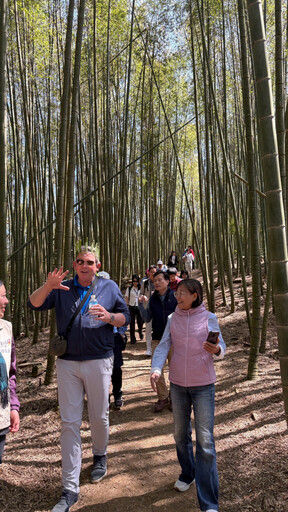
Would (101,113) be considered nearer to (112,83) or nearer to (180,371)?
(112,83)

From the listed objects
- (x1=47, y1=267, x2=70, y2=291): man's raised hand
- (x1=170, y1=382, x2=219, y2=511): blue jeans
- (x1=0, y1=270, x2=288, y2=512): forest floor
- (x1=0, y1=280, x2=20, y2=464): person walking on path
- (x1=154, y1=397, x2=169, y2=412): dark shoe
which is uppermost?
(x1=47, y1=267, x2=70, y2=291): man's raised hand

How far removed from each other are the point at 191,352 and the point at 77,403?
Answer: 0.68m

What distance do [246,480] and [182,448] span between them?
1.67 feet

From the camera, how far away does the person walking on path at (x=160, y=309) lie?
340cm

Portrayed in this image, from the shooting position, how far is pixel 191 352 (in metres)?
2.07

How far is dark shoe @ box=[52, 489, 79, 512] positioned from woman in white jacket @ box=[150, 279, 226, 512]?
58 cm

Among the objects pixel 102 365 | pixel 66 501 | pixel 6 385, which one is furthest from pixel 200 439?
pixel 6 385

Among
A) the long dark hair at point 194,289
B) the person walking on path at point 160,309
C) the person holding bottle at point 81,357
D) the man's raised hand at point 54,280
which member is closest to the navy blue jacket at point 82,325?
the person holding bottle at point 81,357

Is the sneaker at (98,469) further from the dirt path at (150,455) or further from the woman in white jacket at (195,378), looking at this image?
the woman in white jacket at (195,378)

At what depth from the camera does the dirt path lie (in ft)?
7.20

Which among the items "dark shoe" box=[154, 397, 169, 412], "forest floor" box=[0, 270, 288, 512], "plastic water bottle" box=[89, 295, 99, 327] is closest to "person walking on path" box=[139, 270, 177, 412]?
"dark shoe" box=[154, 397, 169, 412]

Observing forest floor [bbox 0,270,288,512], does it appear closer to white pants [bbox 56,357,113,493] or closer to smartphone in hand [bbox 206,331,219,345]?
white pants [bbox 56,357,113,493]

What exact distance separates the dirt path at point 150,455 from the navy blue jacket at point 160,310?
73 cm

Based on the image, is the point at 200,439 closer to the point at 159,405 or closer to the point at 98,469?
the point at 98,469
